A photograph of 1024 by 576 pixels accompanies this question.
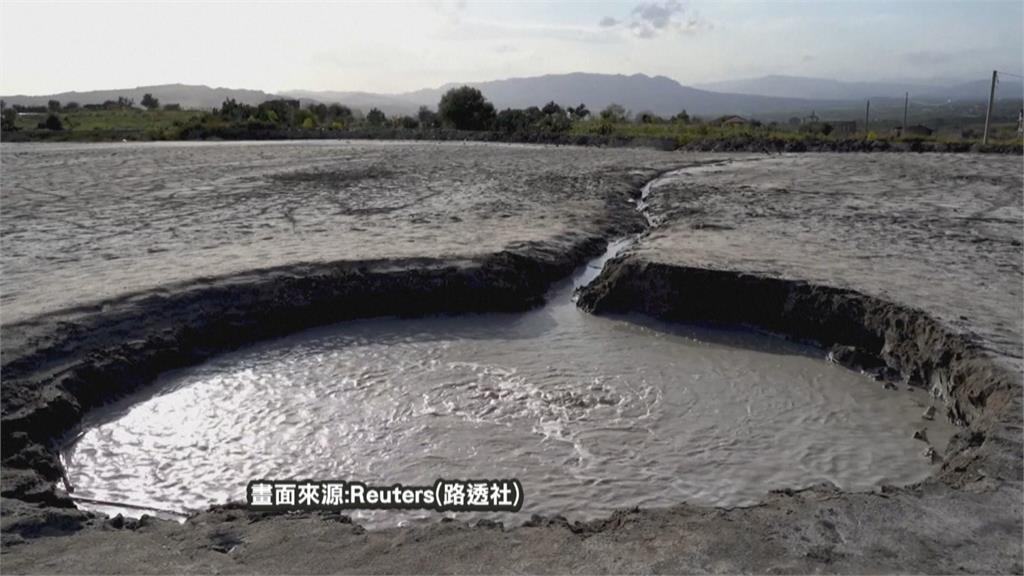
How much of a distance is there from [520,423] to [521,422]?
2cm

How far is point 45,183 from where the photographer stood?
1706cm

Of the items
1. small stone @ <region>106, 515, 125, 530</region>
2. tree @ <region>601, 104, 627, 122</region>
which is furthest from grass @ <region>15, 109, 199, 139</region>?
small stone @ <region>106, 515, 125, 530</region>

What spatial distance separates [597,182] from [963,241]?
826 cm

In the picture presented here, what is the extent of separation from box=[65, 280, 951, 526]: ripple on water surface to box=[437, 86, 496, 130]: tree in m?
32.0

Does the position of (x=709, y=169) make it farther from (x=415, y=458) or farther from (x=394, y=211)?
(x=415, y=458)

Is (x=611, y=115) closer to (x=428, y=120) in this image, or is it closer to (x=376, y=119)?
(x=428, y=120)

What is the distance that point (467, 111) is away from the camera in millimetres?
39000

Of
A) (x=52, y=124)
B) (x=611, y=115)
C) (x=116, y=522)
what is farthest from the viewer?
(x=611, y=115)

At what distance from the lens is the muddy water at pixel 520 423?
207 inches

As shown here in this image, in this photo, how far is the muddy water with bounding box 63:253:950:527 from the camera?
527cm

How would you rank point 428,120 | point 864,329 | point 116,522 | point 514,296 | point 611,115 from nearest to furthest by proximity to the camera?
point 116,522 < point 864,329 < point 514,296 < point 428,120 < point 611,115

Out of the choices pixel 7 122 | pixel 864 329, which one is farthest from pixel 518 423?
pixel 7 122

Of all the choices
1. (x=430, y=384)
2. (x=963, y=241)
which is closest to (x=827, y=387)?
(x=430, y=384)

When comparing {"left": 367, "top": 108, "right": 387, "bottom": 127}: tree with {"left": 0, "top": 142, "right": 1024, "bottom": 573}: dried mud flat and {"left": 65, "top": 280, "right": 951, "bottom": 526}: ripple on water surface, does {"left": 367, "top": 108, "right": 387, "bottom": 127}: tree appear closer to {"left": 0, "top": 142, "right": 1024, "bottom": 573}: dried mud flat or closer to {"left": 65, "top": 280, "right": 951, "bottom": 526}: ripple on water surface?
{"left": 0, "top": 142, "right": 1024, "bottom": 573}: dried mud flat
